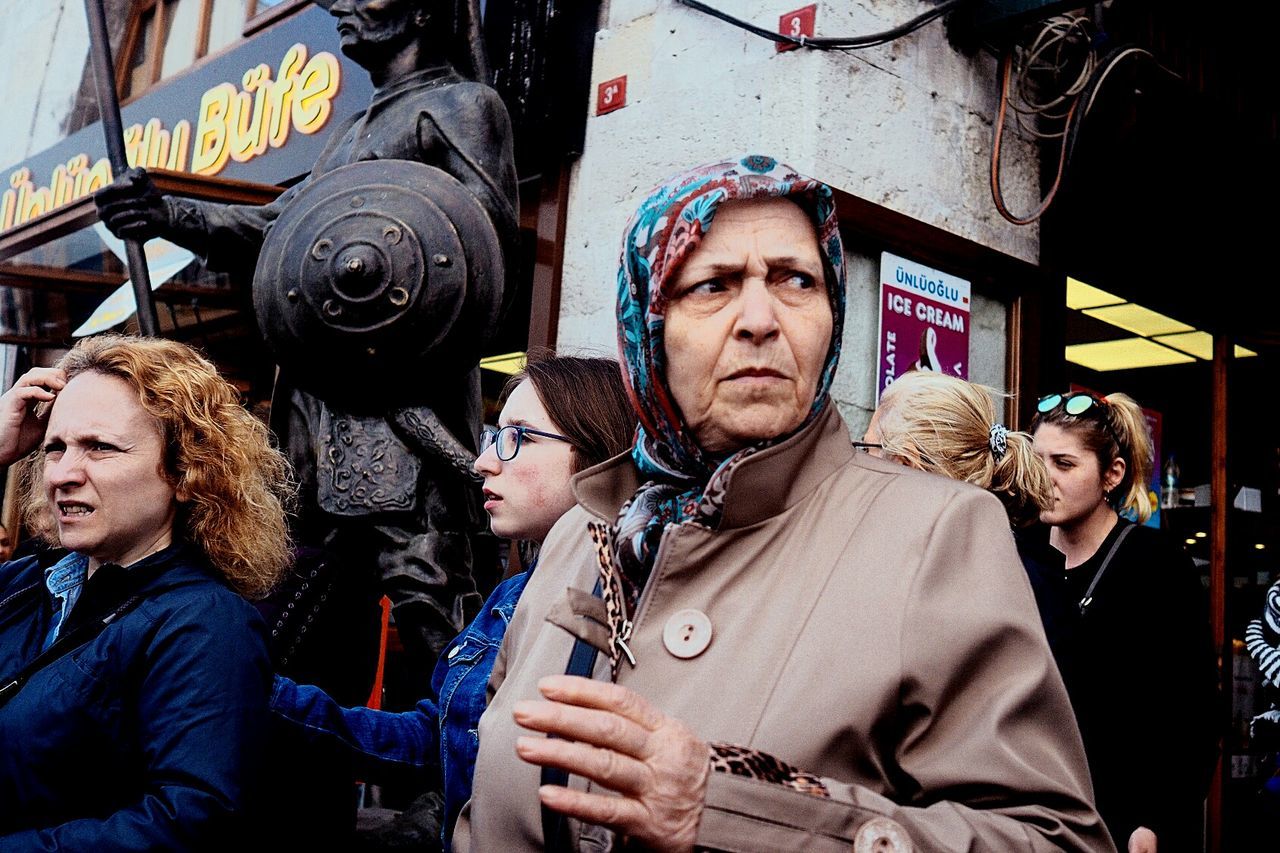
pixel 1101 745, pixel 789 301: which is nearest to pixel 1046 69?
pixel 1101 745

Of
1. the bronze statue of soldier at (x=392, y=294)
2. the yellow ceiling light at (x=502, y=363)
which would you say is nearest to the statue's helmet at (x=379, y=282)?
the bronze statue of soldier at (x=392, y=294)

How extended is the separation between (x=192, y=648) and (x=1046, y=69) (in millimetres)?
4622

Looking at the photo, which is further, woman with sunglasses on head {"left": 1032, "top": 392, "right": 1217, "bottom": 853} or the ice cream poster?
the ice cream poster

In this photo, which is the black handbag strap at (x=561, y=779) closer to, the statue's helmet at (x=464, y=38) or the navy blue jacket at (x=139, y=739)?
the navy blue jacket at (x=139, y=739)

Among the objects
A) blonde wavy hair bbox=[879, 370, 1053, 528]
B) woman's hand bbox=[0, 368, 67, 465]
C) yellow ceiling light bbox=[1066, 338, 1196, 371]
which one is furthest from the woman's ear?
yellow ceiling light bbox=[1066, 338, 1196, 371]

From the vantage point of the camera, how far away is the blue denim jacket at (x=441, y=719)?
212 cm

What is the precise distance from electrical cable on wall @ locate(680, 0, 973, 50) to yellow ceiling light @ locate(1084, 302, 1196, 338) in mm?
2357

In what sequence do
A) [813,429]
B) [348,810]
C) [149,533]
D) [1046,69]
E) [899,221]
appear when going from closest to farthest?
1. [813,429]
2. [149,533]
3. [348,810]
4. [899,221]
5. [1046,69]

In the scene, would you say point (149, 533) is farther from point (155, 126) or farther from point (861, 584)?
point (155, 126)

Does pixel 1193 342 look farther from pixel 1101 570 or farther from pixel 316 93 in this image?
pixel 316 93

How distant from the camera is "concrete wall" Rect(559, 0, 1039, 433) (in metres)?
4.61

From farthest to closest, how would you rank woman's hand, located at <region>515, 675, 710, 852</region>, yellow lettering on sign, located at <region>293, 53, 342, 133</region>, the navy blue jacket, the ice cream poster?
yellow lettering on sign, located at <region>293, 53, 342, 133</region>
the ice cream poster
the navy blue jacket
woman's hand, located at <region>515, 675, 710, 852</region>

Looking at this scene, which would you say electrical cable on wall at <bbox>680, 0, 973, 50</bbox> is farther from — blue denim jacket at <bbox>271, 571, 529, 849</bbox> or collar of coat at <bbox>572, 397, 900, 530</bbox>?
collar of coat at <bbox>572, 397, 900, 530</bbox>

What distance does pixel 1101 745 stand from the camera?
2693mm
